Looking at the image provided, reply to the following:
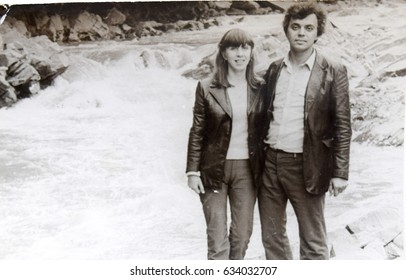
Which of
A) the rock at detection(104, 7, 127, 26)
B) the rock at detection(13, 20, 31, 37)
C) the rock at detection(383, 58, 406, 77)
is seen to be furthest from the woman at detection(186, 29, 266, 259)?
the rock at detection(13, 20, 31, 37)

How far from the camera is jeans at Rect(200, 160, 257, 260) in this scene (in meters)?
2.79

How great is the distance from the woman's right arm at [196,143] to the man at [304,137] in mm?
319

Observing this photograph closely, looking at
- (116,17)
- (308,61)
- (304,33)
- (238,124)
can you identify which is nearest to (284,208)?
(238,124)

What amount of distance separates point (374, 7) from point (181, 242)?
152cm

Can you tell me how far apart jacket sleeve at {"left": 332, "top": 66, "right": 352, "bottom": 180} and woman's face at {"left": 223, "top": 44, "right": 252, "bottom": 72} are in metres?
0.44

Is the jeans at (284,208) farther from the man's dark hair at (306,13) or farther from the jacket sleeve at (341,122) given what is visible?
the man's dark hair at (306,13)

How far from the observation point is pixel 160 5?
288cm

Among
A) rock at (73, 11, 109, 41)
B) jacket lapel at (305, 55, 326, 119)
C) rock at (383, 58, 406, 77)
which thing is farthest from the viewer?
rock at (73, 11, 109, 41)

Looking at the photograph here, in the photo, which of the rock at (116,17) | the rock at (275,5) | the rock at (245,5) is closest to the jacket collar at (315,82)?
the rock at (275,5)

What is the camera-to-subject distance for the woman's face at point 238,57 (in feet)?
9.09

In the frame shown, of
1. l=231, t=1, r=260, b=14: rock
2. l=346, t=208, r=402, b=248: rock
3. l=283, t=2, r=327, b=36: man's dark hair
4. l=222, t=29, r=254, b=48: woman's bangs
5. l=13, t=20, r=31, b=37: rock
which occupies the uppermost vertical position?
l=13, t=20, r=31, b=37: rock

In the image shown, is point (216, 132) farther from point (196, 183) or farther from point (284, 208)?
point (284, 208)

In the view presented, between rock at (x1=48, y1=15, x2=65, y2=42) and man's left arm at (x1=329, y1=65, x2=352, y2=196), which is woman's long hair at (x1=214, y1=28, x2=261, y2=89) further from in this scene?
rock at (x1=48, y1=15, x2=65, y2=42)

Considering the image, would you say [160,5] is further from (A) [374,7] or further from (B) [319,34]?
(A) [374,7]
